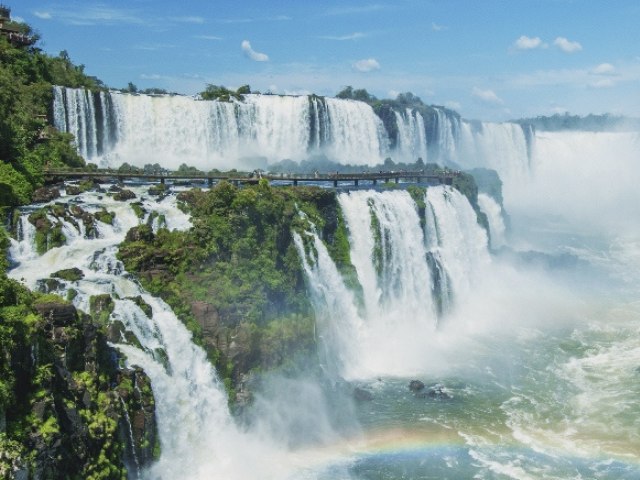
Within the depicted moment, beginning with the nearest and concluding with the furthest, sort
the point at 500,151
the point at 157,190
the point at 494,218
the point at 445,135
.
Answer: the point at 157,190 → the point at 494,218 → the point at 445,135 → the point at 500,151

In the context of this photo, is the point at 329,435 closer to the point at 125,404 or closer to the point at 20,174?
the point at 125,404

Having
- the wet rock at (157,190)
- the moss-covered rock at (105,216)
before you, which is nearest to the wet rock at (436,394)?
the moss-covered rock at (105,216)

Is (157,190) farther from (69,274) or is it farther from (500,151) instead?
(500,151)

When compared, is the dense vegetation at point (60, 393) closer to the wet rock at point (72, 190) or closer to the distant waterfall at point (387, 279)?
the wet rock at point (72, 190)

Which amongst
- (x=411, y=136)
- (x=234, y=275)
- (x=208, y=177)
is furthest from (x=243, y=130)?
(x=234, y=275)

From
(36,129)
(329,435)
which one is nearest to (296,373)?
(329,435)

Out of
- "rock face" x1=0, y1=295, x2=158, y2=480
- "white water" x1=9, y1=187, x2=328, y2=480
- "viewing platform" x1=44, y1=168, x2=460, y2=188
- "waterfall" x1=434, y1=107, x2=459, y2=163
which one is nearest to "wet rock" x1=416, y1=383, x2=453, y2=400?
"white water" x1=9, y1=187, x2=328, y2=480

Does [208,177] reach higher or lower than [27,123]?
lower
